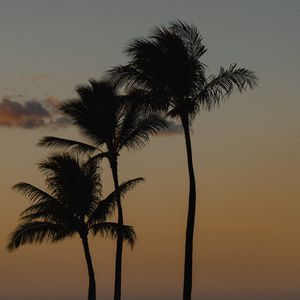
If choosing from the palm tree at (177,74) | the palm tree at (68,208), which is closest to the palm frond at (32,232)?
the palm tree at (68,208)

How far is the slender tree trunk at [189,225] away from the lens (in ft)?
125

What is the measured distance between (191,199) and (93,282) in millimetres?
18601

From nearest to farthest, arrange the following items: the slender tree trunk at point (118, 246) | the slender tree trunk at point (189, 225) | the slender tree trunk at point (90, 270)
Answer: the slender tree trunk at point (189, 225) → the slender tree trunk at point (118, 246) → the slender tree trunk at point (90, 270)

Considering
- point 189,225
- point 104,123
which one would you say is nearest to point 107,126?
point 104,123

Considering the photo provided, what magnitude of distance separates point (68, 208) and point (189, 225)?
59.4 feet

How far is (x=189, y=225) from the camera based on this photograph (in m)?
39.2

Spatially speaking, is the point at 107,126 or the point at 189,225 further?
the point at 107,126

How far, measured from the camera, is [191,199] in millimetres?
39594

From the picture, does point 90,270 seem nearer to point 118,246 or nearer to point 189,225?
point 118,246

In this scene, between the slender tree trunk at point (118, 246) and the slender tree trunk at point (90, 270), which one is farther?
the slender tree trunk at point (90, 270)

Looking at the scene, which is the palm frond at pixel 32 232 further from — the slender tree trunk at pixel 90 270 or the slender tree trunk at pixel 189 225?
the slender tree trunk at pixel 189 225

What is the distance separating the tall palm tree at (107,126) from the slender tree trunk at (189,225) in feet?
34.6

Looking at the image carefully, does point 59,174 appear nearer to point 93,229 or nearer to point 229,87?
point 93,229

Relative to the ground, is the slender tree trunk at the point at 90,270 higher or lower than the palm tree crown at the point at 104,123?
lower
